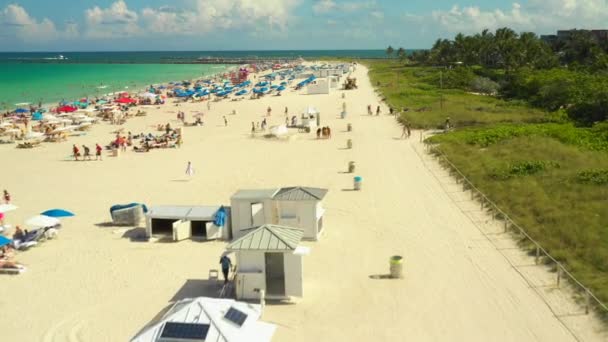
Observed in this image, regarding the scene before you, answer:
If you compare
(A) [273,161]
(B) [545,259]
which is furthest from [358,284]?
(A) [273,161]

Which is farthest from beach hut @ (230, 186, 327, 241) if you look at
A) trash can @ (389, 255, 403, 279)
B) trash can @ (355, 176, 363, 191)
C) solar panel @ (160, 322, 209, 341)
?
solar panel @ (160, 322, 209, 341)

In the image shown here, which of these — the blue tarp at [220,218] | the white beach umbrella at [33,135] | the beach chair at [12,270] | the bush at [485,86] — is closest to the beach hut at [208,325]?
the blue tarp at [220,218]

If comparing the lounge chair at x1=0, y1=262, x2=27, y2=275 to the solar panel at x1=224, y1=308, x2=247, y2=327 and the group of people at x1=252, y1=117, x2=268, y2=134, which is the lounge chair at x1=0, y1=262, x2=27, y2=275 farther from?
the group of people at x1=252, y1=117, x2=268, y2=134

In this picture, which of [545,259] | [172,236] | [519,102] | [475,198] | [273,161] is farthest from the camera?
[519,102]

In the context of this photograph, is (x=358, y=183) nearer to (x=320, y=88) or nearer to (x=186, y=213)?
(x=186, y=213)

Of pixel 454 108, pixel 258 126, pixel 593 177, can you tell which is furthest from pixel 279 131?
pixel 593 177

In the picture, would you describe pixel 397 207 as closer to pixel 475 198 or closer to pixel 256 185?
pixel 475 198
